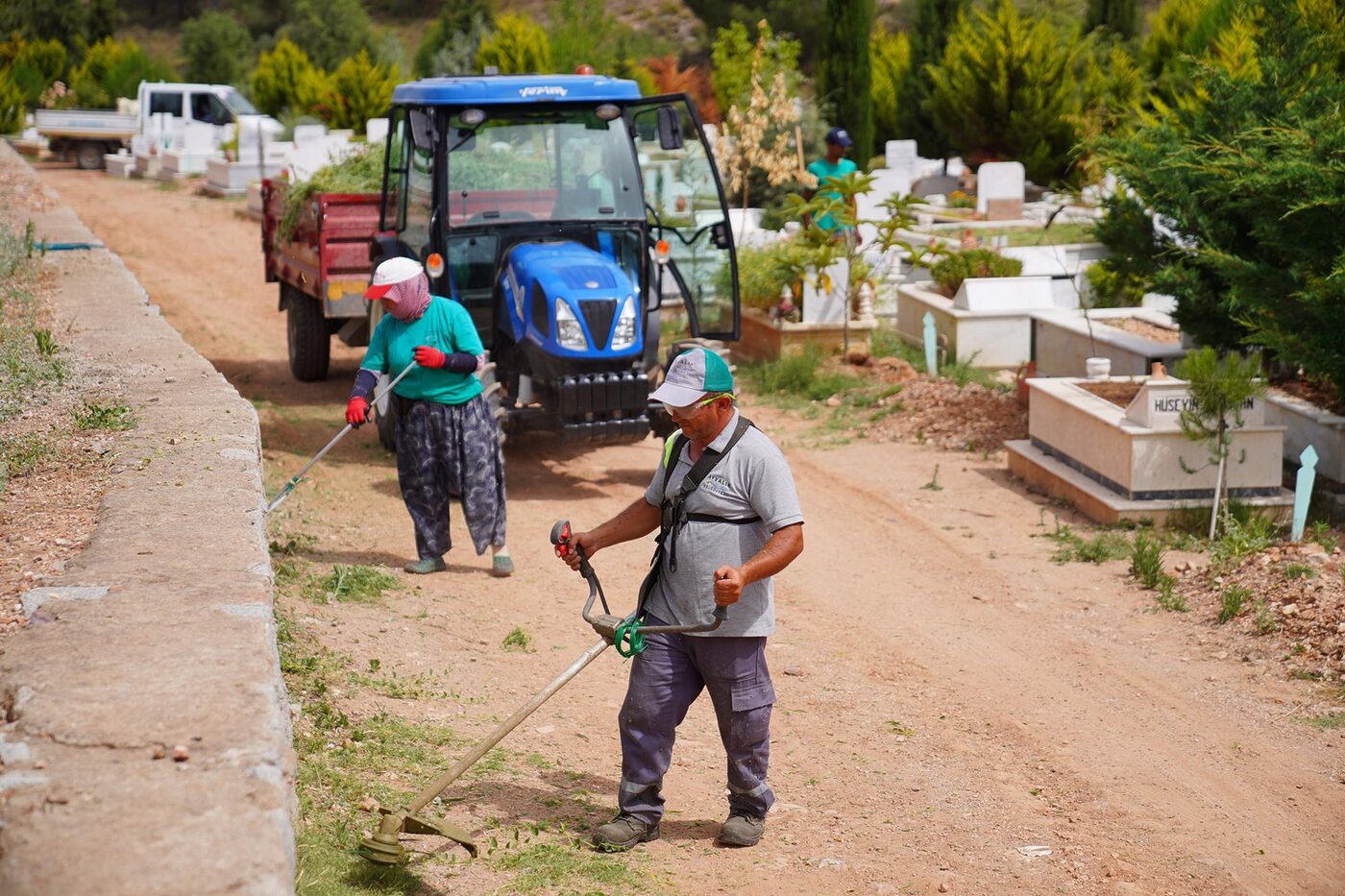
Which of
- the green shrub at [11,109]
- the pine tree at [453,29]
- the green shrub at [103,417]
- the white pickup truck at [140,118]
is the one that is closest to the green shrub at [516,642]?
the green shrub at [103,417]

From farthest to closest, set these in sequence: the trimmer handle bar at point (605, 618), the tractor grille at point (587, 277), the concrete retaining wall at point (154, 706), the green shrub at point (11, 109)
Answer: the green shrub at point (11, 109), the tractor grille at point (587, 277), the trimmer handle bar at point (605, 618), the concrete retaining wall at point (154, 706)

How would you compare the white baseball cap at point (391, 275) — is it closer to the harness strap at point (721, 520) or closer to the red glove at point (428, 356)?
the red glove at point (428, 356)

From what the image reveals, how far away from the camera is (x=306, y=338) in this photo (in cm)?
1305

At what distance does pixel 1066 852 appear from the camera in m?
4.84

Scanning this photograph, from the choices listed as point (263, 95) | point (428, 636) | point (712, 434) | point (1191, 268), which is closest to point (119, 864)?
point (712, 434)

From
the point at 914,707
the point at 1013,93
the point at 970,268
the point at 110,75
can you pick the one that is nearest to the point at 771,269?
the point at 970,268

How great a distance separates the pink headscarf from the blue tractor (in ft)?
5.41

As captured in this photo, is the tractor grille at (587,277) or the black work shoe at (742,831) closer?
the black work shoe at (742,831)

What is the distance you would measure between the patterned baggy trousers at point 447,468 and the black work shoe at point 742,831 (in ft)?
11.0

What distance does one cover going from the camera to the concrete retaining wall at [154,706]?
9.99 feet

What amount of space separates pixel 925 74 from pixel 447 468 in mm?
26325

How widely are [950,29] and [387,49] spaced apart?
20.9m

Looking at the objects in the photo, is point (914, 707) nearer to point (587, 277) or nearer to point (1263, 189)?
point (587, 277)

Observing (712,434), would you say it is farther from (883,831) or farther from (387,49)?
(387,49)
